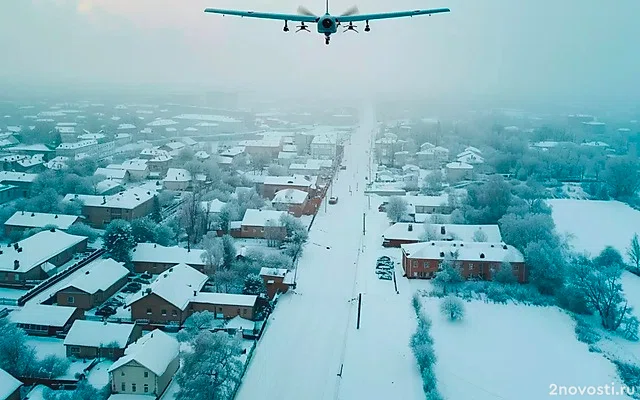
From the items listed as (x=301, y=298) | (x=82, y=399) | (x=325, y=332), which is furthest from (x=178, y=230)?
(x=82, y=399)

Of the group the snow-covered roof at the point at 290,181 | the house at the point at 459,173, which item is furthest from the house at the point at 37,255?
the house at the point at 459,173

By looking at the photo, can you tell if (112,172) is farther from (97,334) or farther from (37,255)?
(97,334)

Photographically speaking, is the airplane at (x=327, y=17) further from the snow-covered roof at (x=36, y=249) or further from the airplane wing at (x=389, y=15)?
the snow-covered roof at (x=36, y=249)

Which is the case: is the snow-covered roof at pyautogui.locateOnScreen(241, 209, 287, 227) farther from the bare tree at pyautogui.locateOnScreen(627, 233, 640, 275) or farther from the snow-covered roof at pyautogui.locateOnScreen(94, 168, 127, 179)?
the bare tree at pyautogui.locateOnScreen(627, 233, 640, 275)

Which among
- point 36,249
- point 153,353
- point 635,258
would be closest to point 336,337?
point 153,353

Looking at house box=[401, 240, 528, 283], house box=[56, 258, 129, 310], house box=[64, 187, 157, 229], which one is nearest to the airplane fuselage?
house box=[56, 258, 129, 310]
